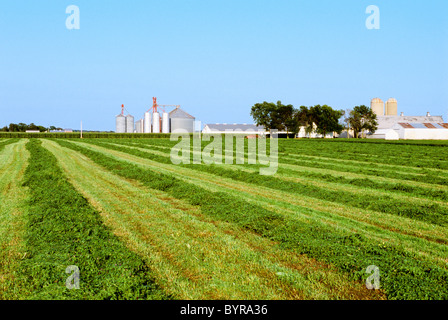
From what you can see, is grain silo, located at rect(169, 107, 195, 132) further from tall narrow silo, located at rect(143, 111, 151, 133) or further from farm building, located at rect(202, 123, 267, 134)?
farm building, located at rect(202, 123, 267, 134)

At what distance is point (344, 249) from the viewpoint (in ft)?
22.8

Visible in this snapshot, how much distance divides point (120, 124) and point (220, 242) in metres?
113

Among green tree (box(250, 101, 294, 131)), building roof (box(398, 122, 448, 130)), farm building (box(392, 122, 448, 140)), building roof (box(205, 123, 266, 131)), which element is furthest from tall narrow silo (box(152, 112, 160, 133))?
building roof (box(398, 122, 448, 130))

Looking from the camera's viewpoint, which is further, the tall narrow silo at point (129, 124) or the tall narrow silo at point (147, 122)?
the tall narrow silo at point (129, 124)

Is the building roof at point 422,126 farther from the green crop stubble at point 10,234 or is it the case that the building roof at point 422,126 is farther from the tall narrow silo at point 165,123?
the green crop stubble at point 10,234

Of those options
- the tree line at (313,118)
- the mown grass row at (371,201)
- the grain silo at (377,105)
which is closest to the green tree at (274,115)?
the tree line at (313,118)

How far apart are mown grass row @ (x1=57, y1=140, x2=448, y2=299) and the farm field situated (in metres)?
0.02

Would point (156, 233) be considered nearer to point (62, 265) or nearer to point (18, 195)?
point (62, 265)

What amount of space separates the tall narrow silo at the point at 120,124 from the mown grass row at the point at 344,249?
4280 inches

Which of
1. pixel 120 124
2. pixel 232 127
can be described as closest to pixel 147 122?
pixel 120 124

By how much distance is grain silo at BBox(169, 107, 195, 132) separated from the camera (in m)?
102

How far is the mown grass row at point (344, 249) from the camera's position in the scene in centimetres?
546

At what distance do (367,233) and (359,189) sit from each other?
671 cm

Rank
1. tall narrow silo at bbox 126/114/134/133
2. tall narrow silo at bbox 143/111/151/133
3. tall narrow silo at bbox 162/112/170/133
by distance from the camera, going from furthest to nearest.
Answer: tall narrow silo at bbox 126/114/134/133 → tall narrow silo at bbox 143/111/151/133 → tall narrow silo at bbox 162/112/170/133
